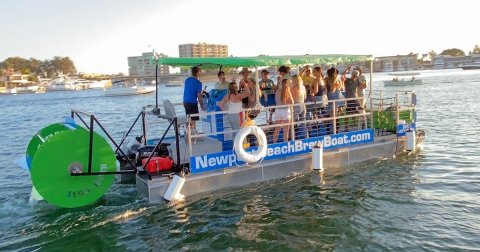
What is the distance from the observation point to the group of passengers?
10.6 metres

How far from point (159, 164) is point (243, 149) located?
1.92m

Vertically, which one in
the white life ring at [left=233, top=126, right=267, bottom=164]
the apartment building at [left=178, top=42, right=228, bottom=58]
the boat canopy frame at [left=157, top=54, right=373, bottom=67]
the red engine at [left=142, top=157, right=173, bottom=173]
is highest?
the apartment building at [left=178, top=42, right=228, bottom=58]

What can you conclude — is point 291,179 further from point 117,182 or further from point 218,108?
point 117,182

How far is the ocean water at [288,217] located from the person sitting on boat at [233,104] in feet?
5.43

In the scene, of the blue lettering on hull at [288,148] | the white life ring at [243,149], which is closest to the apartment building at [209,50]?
the blue lettering on hull at [288,148]

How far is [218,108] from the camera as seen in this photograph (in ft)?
36.2

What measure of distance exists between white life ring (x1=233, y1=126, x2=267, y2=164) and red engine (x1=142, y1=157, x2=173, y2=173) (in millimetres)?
1540

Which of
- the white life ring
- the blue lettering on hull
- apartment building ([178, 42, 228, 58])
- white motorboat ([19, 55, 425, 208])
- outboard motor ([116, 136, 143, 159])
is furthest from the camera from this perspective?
apartment building ([178, 42, 228, 58])

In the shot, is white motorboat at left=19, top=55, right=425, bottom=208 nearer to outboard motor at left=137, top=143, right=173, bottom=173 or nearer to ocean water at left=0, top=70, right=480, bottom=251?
outboard motor at left=137, top=143, right=173, bottom=173

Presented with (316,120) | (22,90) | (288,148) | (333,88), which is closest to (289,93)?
(316,120)

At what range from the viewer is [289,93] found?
11.0 metres

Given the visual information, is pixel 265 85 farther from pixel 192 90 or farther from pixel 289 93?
pixel 192 90

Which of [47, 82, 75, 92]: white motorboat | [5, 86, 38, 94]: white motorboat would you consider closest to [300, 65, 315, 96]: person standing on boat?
[5, 86, 38, 94]: white motorboat

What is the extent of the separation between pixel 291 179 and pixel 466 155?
670 centimetres
